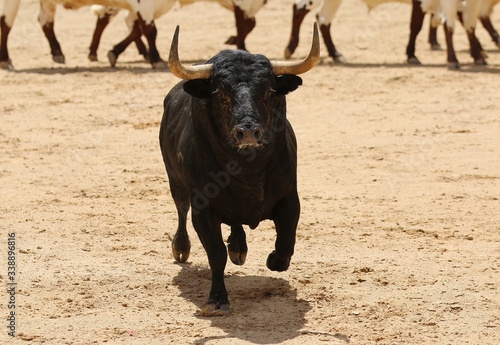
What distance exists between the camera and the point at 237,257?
752 centimetres

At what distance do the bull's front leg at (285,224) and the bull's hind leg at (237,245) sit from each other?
1.33 feet

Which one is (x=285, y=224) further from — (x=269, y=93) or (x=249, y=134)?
(x=249, y=134)

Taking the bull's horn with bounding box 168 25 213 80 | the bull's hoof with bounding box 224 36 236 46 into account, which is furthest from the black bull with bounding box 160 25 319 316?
the bull's hoof with bounding box 224 36 236 46

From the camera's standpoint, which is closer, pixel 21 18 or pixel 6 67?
pixel 6 67

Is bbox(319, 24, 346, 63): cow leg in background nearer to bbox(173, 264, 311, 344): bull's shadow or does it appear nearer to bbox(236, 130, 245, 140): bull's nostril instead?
bbox(173, 264, 311, 344): bull's shadow

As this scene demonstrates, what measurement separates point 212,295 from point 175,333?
420mm

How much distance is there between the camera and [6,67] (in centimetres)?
1609

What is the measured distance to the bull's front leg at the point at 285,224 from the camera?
703 cm

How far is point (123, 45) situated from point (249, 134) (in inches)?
417

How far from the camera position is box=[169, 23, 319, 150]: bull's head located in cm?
640

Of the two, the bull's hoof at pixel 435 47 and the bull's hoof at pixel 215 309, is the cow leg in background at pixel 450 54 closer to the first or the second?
the bull's hoof at pixel 435 47

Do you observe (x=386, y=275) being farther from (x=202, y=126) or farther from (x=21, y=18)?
(x=21, y=18)

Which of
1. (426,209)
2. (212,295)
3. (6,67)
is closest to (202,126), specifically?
(212,295)

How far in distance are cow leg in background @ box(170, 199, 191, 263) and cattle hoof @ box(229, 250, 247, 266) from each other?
0.43m
